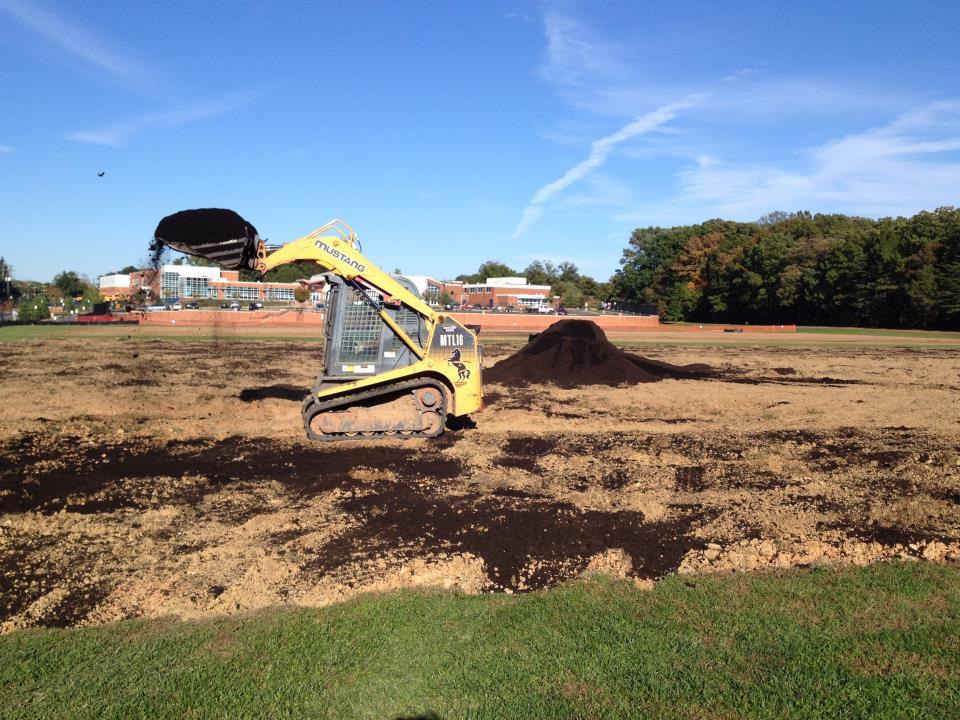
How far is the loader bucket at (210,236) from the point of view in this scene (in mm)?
11656

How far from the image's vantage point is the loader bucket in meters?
11.7

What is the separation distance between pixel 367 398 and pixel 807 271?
79.8 metres

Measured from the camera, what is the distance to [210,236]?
38.7 ft

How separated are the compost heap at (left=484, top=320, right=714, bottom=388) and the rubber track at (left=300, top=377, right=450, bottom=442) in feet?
28.5

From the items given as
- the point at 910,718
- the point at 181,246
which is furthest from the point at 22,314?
the point at 910,718

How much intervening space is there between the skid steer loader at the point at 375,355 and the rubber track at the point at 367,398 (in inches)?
0.7

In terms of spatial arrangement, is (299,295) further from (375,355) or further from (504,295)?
(375,355)

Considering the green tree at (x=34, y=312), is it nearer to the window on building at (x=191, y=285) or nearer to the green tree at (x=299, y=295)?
the green tree at (x=299, y=295)

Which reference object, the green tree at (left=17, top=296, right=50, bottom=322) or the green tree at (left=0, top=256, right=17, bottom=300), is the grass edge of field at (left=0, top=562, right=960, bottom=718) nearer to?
the green tree at (left=17, top=296, right=50, bottom=322)

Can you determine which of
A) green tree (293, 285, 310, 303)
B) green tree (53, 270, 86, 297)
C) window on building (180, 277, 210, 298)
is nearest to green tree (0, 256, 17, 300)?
green tree (53, 270, 86, 297)

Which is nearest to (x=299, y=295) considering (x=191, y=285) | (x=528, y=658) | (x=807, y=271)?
(x=807, y=271)

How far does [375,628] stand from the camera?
17.7ft

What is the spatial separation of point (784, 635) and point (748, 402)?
13628 millimetres

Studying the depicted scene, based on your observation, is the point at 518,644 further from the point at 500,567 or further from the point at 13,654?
the point at 13,654
